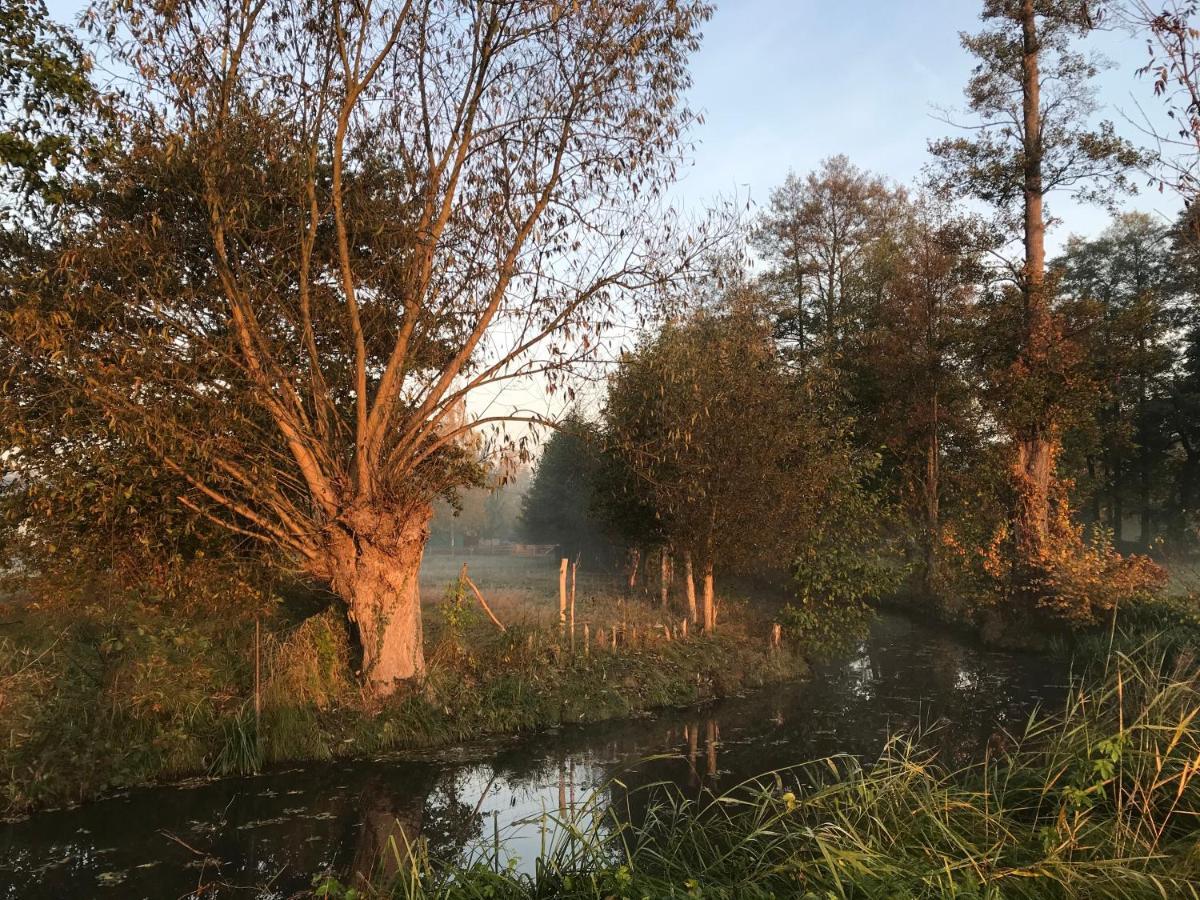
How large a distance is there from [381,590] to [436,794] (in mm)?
3183

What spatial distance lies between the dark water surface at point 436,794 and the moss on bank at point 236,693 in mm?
417

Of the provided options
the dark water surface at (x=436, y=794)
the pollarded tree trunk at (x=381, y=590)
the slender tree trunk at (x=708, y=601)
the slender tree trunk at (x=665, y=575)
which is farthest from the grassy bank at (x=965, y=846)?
the slender tree trunk at (x=665, y=575)

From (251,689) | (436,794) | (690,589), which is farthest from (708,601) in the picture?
(251,689)

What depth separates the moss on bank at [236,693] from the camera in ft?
30.1

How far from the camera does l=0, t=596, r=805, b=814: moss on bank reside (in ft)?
30.1

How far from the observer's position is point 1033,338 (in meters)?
A: 18.6

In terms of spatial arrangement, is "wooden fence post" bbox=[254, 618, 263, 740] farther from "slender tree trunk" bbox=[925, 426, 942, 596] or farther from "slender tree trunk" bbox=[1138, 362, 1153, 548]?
"slender tree trunk" bbox=[1138, 362, 1153, 548]

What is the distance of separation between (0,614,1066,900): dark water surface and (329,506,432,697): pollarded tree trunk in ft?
4.86

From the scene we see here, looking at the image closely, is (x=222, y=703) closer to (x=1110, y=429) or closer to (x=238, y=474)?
(x=238, y=474)

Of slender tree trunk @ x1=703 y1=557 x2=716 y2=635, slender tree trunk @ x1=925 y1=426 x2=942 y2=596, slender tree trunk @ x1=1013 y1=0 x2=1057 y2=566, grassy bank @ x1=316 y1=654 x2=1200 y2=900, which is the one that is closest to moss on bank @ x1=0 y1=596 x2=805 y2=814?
slender tree trunk @ x1=703 y1=557 x2=716 y2=635

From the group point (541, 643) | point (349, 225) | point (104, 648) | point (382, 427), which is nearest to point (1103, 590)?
point (541, 643)

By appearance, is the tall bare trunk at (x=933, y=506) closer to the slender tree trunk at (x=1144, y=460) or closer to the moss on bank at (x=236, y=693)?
the moss on bank at (x=236, y=693)

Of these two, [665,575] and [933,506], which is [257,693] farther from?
[933,506]

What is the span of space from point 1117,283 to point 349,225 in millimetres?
38763
